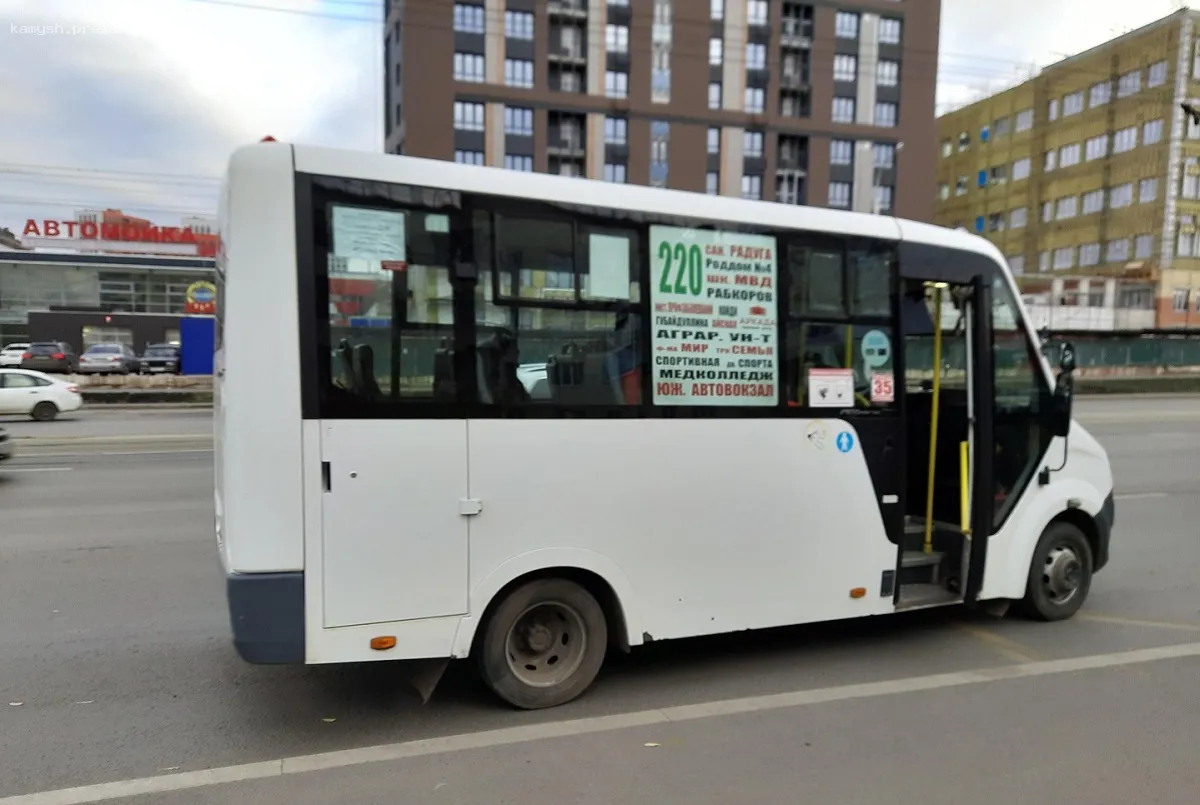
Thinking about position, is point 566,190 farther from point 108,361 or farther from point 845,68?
point 845,68

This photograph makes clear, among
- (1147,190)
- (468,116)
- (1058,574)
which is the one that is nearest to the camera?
(1058,574)

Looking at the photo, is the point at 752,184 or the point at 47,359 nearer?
the point at 47,359

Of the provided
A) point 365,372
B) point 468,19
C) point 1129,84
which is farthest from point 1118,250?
point 365,372

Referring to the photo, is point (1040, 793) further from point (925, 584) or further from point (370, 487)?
point (370, 487)

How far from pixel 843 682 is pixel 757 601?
0.68 metres

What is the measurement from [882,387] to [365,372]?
2971 millimetres

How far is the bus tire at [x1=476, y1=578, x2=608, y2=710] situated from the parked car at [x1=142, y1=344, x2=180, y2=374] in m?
38.7

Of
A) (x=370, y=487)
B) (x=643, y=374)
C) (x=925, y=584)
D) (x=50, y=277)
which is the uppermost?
(x=50, y=277)

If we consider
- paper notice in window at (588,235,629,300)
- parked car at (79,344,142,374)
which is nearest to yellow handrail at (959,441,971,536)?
paper notice in window at (588,235,629,300)

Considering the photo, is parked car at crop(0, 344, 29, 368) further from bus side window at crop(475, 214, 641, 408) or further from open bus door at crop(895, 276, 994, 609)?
open bus door at crop(895, 276, 994, 609)

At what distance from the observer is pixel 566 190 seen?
3.88 m

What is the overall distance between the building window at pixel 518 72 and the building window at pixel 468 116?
2.85m

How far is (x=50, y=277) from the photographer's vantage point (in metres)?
52.7

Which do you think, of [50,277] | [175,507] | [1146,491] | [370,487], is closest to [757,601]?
[370,487]
